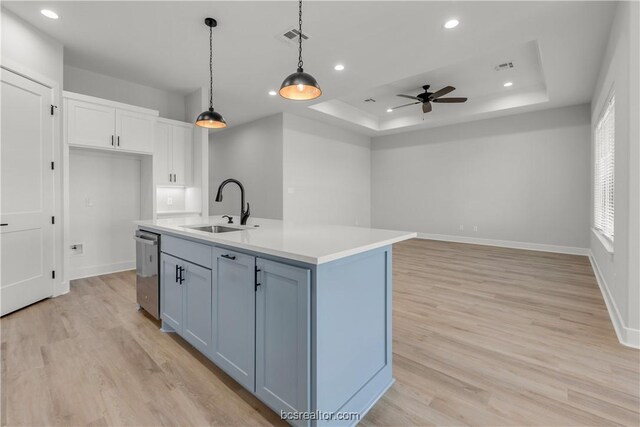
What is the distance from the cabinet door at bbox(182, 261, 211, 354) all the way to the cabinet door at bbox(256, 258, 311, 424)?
565 millimetres

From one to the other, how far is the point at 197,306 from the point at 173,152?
339 cm

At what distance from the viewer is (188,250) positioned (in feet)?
7.00

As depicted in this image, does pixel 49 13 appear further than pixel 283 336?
Yes

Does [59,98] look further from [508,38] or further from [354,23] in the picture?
[508,38]

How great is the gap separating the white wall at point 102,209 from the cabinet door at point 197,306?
3.07 metres

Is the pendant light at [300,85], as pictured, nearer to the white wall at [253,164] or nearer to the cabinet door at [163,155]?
the cabinet door at [163,155]

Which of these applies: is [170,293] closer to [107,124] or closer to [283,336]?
[283,336]

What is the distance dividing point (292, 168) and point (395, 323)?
439cm

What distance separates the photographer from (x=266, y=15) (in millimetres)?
2977

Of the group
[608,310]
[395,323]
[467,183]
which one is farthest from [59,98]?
[467,183]

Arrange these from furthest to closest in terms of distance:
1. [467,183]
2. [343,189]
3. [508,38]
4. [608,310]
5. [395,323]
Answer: [343,189]
[467,183]
[508,38]
[608,310]
[395,323]

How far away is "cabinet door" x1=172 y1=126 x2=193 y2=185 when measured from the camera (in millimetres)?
4699

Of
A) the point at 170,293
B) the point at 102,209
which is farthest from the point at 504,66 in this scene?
the point at 102,209

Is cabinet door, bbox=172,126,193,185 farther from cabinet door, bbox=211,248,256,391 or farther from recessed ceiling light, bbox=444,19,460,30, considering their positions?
recessed ceiling light, bbox=444,19,460,30
